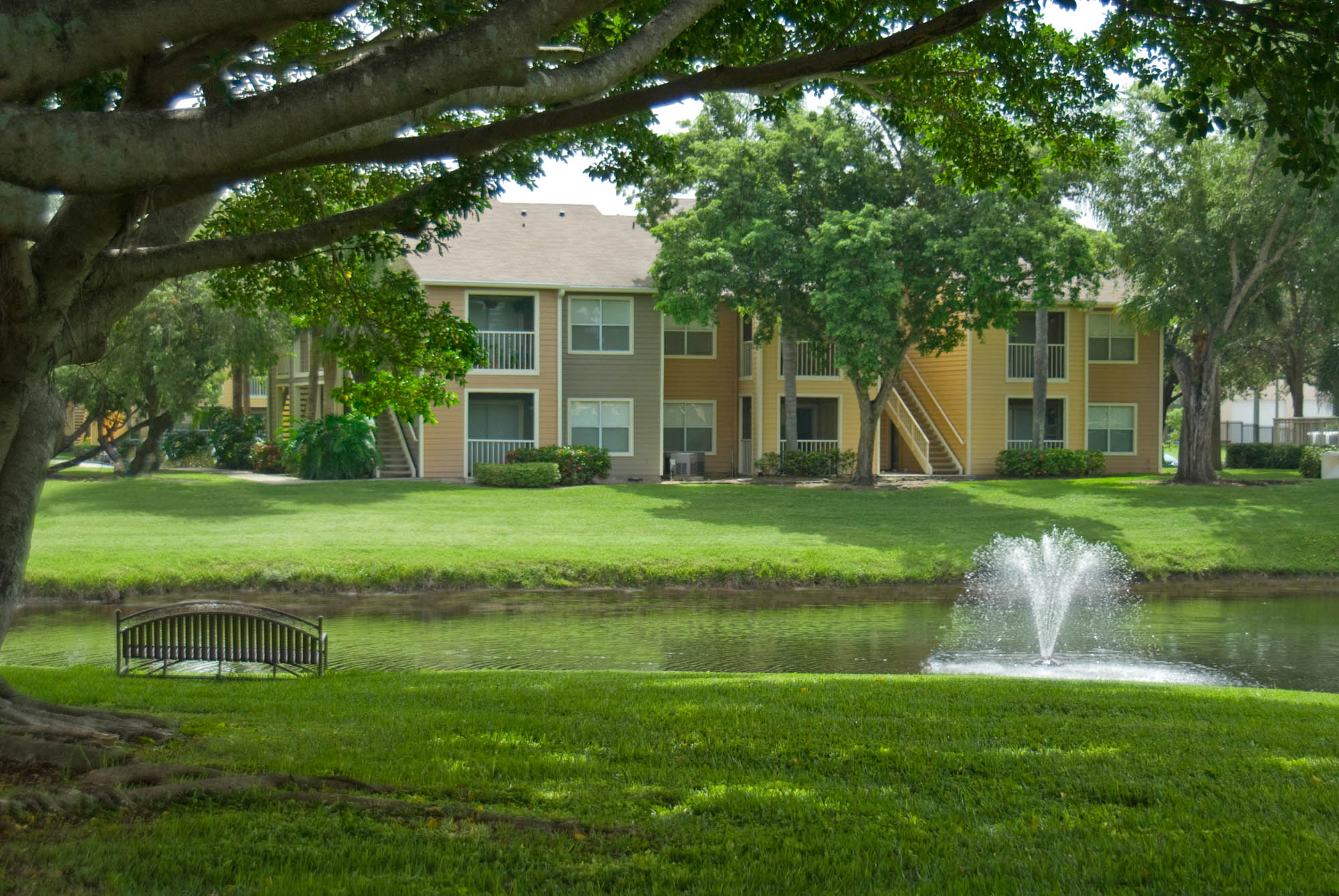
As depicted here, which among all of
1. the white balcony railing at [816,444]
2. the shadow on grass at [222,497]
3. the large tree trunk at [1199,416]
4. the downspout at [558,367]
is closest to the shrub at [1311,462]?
the large tree trunk at [1199,416]

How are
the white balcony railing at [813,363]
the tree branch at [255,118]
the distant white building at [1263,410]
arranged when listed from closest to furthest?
the tree branch at [255,118] → the white balcony railing at [813,363] → the distant white building at [1263,410]

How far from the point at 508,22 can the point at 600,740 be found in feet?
14.5

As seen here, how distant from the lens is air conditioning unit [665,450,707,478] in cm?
3728

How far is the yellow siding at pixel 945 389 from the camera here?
38.8 m

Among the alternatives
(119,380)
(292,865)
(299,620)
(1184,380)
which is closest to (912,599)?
(299,620)

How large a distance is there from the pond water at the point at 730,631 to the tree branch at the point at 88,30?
972cm

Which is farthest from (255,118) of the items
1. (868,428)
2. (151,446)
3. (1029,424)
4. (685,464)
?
(1029,424)

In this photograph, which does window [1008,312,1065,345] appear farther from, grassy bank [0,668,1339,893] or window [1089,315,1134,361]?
grassy bank [0,668,1339,893]

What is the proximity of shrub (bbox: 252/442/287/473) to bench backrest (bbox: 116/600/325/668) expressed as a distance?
27.4 meters

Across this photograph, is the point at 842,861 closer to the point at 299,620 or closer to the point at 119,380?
the point at 299,620

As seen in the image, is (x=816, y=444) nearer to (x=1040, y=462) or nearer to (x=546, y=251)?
(x=1040, y=462)

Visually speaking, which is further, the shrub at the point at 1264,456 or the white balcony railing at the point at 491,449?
the shrub at the point at 1264,456

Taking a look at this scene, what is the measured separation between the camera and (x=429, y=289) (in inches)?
1337

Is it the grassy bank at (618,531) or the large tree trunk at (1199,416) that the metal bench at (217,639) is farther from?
the large tree trunk at (1199,416)
